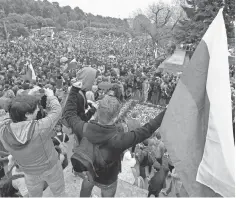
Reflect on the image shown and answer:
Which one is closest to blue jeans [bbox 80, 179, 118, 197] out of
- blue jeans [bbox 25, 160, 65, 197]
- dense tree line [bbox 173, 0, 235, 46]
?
blue jeans [bbox 25, 160, 65, 197]

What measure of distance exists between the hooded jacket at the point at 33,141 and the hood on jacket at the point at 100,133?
18.2 inches

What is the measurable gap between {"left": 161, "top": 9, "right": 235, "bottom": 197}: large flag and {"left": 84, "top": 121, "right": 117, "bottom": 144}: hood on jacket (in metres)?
0.43

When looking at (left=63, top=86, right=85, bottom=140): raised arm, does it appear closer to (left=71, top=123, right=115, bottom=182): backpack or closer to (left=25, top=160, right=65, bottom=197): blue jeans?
(left=71, top=123, right=115, bottom=182): backpack

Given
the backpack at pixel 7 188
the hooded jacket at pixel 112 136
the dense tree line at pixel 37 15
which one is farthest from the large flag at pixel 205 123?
the dense tree line at pixel 37 15

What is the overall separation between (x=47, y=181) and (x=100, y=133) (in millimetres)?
1004

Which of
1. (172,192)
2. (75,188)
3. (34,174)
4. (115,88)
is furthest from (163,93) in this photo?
(34,174)

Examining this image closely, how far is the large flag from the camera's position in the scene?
1726 millimetres

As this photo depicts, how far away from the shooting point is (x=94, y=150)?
192 cm

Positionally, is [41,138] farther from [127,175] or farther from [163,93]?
[163,93]

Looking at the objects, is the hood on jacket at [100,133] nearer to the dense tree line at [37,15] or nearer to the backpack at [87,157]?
the backpack at [87,157]

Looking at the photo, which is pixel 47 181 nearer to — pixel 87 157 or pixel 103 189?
pixel 103 189

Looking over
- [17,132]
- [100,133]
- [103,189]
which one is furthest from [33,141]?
[103,189]

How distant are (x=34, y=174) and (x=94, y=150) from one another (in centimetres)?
79

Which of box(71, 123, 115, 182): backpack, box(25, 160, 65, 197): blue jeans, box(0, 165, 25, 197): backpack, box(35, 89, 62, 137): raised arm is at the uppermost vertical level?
box(35, 89, 62, 137): raised arm
